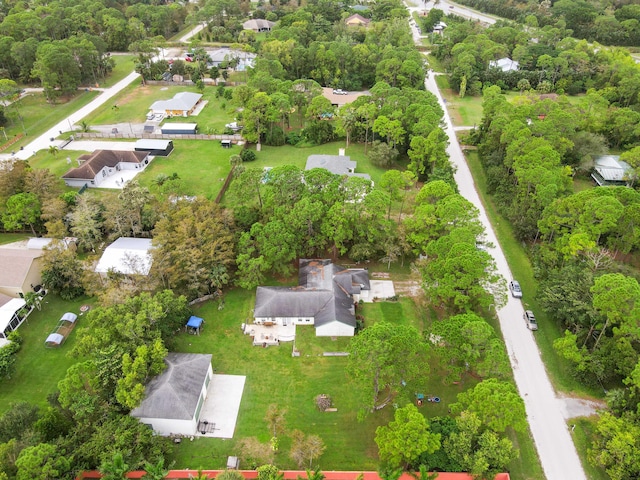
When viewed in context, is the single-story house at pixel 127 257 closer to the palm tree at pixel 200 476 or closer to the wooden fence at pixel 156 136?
the palm tree at pixel 200 476

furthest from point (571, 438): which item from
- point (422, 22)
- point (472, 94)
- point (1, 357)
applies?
point (422, 22)

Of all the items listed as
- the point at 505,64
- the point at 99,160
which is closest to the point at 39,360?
the point at 99,160

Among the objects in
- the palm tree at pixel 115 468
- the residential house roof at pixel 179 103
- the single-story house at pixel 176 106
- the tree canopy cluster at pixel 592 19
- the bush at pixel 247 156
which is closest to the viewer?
the palm tree at pixel 115 468

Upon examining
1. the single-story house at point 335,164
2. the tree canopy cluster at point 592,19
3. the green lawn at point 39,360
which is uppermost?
the tree canopy cluster at point 592,19

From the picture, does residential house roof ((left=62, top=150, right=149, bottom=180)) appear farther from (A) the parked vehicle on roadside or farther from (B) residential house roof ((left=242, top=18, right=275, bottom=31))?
(B) residential house roof ((left=242, top=18, right=275, bottom=31))

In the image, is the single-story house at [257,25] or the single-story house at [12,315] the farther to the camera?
the single-story house at [257,25]

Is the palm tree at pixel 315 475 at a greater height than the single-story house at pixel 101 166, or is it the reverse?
the palm tree at pixel 315 475

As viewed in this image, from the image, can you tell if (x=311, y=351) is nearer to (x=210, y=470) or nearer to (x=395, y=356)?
(x=395, y=356)

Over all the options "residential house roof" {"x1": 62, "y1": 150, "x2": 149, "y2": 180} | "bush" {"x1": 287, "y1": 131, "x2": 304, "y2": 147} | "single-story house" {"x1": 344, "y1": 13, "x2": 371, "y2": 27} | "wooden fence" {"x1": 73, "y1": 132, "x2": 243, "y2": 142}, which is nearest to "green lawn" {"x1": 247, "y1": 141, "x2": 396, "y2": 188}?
"bush" {"x1": 287, "y1": 131, "x2": 304, "y2": 147}

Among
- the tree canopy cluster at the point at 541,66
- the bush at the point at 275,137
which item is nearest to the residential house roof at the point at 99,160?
A: the bush at the point at 275,137
